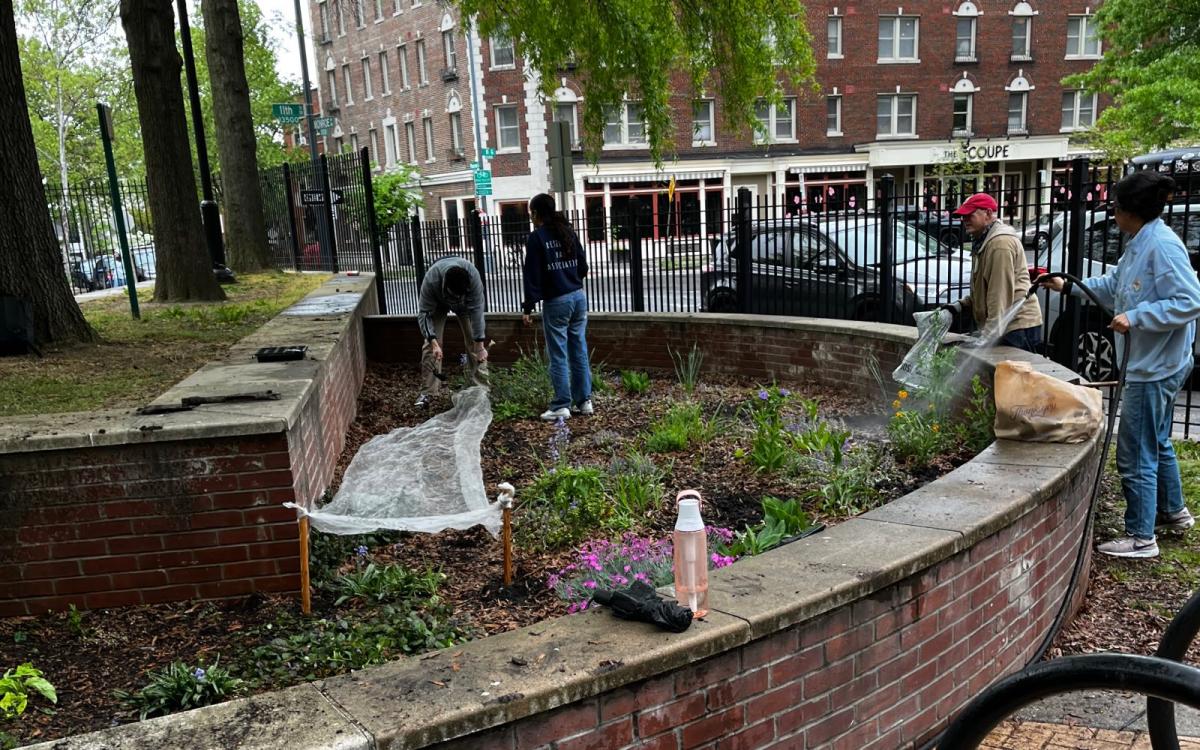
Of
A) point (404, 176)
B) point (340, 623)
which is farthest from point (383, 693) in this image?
point (404, 176)

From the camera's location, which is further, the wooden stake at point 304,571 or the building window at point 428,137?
the building window at point 428,137

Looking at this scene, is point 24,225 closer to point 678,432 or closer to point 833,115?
point 678,432

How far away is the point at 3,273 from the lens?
6.32 m

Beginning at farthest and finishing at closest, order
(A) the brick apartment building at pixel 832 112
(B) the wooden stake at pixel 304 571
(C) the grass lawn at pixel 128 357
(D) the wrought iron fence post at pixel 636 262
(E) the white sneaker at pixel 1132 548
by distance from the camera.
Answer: (A) the brick apartment building at pixel 832 112 < (D) the wrought iron fence post at pixel 636 262 < (C) the grass lawn at pixel 128 357 < (E) the white sneaker at pixel 1132 548 < (B) the wooden stake at pixel 304 571

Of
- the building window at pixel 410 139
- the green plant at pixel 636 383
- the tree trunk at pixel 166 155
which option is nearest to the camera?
the green plant at pixel 636 383

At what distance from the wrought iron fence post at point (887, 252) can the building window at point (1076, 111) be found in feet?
116

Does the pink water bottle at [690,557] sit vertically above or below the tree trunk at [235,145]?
below

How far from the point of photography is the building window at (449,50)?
36.0 meters

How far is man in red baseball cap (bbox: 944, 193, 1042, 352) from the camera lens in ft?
20.0

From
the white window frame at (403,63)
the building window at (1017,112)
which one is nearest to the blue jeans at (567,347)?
the white window frame at (403,63)

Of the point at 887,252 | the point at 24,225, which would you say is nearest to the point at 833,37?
the point at 887,252

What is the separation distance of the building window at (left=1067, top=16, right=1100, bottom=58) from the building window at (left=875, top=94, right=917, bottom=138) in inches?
294

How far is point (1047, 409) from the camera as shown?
4141 millimetres

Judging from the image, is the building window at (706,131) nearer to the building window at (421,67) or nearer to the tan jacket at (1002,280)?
the building window at (421,67)
